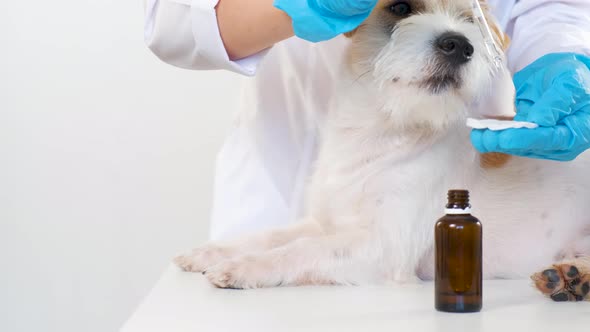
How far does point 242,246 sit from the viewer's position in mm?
1935

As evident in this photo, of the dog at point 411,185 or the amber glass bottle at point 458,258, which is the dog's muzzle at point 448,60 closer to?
the dog at point 411,185

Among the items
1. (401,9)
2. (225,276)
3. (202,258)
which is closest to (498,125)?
(401,9)

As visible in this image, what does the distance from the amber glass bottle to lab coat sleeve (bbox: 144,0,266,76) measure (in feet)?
2.12

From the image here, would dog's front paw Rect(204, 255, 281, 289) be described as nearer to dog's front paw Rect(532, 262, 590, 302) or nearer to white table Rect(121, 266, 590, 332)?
white table Rect(121, 266, 590, 332)

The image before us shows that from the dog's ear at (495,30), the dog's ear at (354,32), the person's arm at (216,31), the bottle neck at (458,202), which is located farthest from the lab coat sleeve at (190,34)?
the bottle neck at (458,202)

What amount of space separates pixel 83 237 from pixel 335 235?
1841 millimetres

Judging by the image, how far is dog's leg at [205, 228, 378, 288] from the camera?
5.46ft

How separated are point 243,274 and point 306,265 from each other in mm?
138

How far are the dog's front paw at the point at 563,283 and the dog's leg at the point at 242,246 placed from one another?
0.58 metres

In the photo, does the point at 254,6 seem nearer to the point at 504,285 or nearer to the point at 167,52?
the point at 167,52

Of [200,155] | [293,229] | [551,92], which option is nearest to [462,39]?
[551,92]

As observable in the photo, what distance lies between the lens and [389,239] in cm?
178

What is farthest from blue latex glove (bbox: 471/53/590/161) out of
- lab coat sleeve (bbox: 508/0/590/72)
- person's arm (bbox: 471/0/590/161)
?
lab coat sleeve (bbox: 508/0/590/72)

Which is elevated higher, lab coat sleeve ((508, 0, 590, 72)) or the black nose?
the black nose
